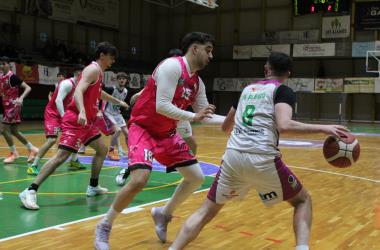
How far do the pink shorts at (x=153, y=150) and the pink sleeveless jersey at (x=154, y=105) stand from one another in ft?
0.20

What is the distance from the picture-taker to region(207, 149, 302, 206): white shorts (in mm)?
3428

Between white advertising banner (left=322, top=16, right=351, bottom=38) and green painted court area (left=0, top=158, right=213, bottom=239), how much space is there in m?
23.4

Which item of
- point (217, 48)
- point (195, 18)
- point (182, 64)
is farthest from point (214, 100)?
point (182, 64)

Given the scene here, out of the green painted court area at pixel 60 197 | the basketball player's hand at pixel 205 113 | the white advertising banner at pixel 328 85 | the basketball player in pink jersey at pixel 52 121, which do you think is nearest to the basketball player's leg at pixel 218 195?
the basketball player's hand at pixel 205 113

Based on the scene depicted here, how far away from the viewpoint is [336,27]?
96.5 ft

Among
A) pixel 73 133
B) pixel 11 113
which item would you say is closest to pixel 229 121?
pixel 73 133

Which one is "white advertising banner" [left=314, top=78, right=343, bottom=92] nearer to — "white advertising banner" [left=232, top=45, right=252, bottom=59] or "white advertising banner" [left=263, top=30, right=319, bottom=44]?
"white advertising banner" [left=263, top=30, right=319, bottom=44]

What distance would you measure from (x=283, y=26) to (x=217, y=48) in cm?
476

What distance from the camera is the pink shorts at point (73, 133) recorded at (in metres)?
5.98

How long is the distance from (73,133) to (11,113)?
4.01 m

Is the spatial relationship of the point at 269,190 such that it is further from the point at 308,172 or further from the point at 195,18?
the point at 195,18

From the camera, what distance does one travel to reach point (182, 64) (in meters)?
4.15

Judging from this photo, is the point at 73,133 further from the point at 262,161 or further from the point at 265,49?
the point at 265,49

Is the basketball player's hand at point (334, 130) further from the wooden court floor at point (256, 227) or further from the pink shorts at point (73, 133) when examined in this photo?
the pink shorts at point (73, 133)
